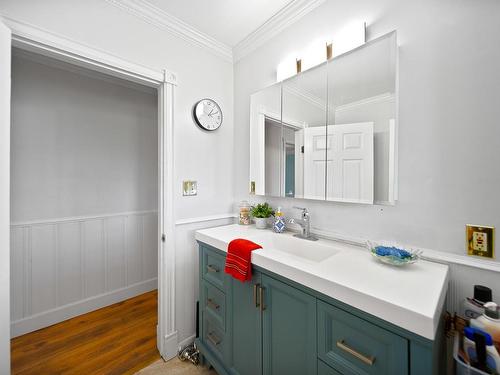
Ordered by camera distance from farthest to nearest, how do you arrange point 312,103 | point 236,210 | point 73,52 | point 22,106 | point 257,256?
point 236,210 → point 22,106 → point 312,103 → point 73,52 → point 257,256

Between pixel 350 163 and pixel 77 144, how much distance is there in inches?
99.4

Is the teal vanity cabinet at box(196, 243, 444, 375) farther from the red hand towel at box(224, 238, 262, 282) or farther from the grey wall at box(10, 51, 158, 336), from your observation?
the grey wall at box(10, 51, 158, 336)

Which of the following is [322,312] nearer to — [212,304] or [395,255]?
[395,255]

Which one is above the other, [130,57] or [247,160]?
[130,57]

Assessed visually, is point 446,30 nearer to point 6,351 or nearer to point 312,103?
point 312,103

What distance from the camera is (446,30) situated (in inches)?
39.5

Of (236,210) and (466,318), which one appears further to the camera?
(236,210)

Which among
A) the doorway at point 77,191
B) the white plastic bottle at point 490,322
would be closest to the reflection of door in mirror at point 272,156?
the white plastic bottle at point 490,322

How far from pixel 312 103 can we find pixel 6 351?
2149mm

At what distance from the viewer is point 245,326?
126 centimetres

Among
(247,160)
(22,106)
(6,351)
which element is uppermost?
(22,106)

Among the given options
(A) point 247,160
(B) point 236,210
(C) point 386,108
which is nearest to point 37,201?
(B) point 236,210

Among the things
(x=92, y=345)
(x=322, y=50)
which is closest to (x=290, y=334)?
(x=322, y=50)

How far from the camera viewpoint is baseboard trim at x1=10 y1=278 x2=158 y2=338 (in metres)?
1.92
